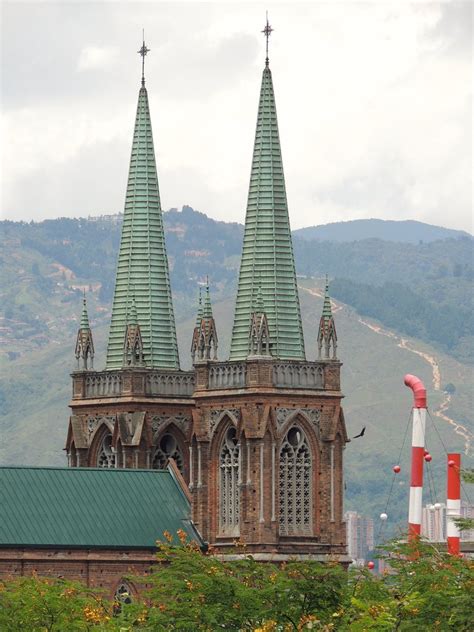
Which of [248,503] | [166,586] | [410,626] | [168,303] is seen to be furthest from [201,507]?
[410,626]

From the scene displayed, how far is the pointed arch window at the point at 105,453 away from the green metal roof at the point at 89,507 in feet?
17.6

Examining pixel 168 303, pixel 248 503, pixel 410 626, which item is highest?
pixel 168 303

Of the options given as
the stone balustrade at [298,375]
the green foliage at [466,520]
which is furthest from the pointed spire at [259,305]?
the green foliage at [466,520]

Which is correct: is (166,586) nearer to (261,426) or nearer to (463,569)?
(463,569)

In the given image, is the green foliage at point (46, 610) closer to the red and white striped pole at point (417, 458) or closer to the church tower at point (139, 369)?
the red and white striped pole at point (417, 458)

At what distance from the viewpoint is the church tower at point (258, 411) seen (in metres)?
116

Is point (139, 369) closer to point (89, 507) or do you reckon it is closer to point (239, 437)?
point (239, 437)

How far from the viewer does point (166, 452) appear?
123 m

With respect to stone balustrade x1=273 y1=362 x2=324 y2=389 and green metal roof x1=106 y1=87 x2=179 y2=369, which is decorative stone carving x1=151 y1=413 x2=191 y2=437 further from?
stone balustrade x1=273 y1=362 x2=324 y2=389

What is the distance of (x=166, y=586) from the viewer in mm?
86500

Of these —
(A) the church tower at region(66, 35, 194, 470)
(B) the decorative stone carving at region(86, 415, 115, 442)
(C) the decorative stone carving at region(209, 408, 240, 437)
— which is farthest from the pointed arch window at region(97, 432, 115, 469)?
(C) the decorative stone carving at region(209, 408, 240, 437)

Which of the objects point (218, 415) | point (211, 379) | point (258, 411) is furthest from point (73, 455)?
point (258, 411)

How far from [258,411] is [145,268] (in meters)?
11.0

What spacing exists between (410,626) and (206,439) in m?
44.2
